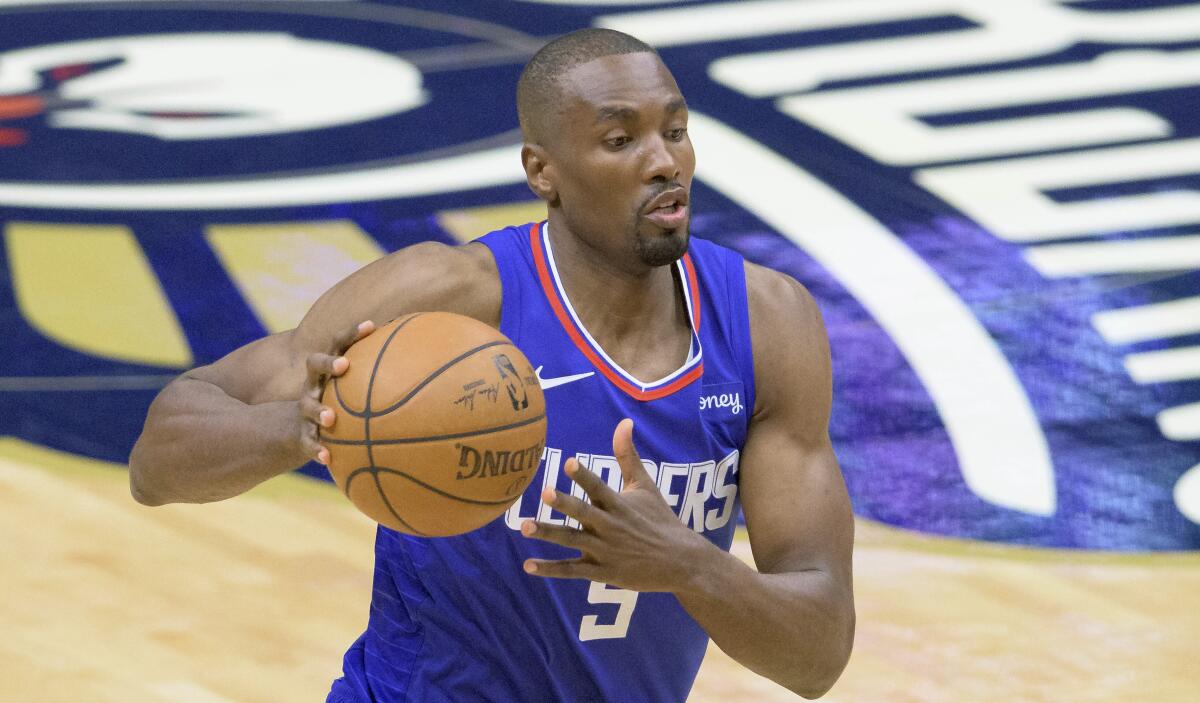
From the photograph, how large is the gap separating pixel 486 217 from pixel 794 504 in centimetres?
523

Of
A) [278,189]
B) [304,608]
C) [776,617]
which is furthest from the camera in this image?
[278,189]

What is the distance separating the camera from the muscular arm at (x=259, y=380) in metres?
3.64

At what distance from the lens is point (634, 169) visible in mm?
3828

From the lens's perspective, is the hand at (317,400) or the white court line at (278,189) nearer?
the hand at (317,400)

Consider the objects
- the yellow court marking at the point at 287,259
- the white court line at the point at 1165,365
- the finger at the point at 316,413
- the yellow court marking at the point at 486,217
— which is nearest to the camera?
the finger at the point at 316,413

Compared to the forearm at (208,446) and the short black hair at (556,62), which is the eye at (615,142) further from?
the forearm at (208,446)

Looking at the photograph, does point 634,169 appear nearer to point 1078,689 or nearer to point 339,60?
point 1078,689

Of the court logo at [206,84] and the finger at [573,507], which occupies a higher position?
the finger at [573,507]

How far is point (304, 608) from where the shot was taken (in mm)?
6445

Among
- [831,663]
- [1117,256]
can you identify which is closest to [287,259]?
[1117,256]

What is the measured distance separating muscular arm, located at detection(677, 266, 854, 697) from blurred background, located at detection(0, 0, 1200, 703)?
2241 mm

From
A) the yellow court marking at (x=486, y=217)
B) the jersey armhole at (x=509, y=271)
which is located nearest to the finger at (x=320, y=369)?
the jersey armhole at (x=509, y=271)

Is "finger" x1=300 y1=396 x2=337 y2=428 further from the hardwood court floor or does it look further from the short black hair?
the hardwood court floor

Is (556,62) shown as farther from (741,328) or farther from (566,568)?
(566,568)
